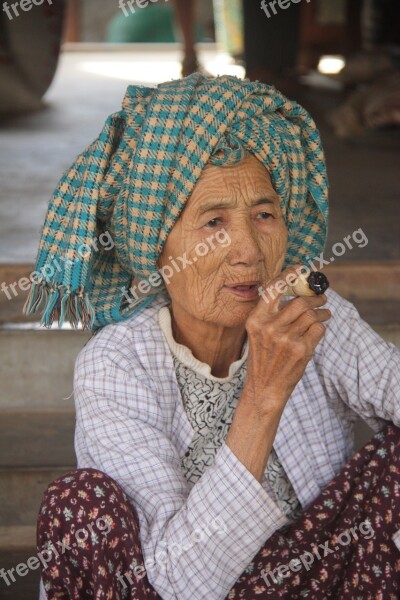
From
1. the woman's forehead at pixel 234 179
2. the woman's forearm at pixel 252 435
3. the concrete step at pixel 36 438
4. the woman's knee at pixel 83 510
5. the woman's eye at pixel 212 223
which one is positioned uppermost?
the woman's forehead at pixel 234 179

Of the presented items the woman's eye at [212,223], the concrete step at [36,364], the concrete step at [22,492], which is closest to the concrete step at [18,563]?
the concrete step at [22,492]

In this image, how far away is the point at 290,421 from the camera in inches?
81.5

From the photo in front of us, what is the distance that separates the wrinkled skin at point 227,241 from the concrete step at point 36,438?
0.89m

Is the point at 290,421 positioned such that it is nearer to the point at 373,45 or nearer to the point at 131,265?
the point at 131,265

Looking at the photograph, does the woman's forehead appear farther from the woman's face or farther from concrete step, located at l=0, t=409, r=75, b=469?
concrete step, located at l=0, t=409, r=75, b=469

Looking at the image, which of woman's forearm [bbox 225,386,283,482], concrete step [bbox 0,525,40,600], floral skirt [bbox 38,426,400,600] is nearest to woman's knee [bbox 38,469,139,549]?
floral skirt [bbox 38,426,400,600]

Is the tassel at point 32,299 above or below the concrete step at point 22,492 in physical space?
above

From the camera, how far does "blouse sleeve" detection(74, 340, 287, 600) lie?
5.61ft

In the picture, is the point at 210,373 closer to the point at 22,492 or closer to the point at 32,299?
the point at 32,299

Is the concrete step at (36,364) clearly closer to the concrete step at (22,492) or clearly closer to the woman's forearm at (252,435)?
the concrete step at (22,492)

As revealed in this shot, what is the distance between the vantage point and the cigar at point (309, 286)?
1799 millimetres

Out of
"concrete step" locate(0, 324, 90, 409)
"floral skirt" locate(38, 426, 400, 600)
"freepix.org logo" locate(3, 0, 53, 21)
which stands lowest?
"concrete step" locate(0, 324, 90, 409)

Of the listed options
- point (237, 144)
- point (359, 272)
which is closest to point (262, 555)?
point (237, 144)

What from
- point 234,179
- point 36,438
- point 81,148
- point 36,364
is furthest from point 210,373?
point 81,148
